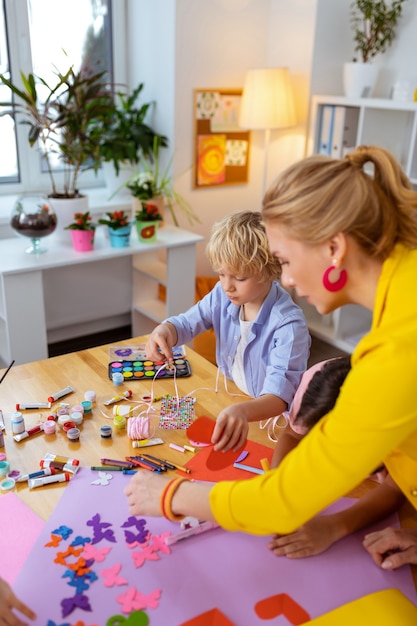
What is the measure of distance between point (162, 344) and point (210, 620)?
75 cm

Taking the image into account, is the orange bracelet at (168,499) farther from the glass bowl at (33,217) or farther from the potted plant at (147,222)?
the potted plant at (147,222)

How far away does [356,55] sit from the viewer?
3.17 meters

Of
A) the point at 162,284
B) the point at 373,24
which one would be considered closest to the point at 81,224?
the point at 162,284

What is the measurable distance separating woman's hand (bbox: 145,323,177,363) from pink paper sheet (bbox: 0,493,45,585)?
52cm

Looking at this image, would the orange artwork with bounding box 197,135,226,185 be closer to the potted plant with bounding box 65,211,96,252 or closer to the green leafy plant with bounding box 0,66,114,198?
the green leafy plant with bounding box 0,66,114,198

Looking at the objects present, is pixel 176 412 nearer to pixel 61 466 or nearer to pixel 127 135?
pixel 61 466

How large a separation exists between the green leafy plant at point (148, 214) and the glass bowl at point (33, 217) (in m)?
0.41

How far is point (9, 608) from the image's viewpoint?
2.85ft

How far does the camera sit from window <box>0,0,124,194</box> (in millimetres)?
2867

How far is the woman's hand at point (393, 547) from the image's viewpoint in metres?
1.00

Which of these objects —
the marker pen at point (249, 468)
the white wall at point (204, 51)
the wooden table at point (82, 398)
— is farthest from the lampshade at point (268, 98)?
the marker pen at point (249, 468)

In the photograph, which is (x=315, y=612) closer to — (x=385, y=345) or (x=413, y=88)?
(x=385, y=345)

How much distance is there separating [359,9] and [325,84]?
0.38 meters

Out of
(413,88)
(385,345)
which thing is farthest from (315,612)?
(413,88)
